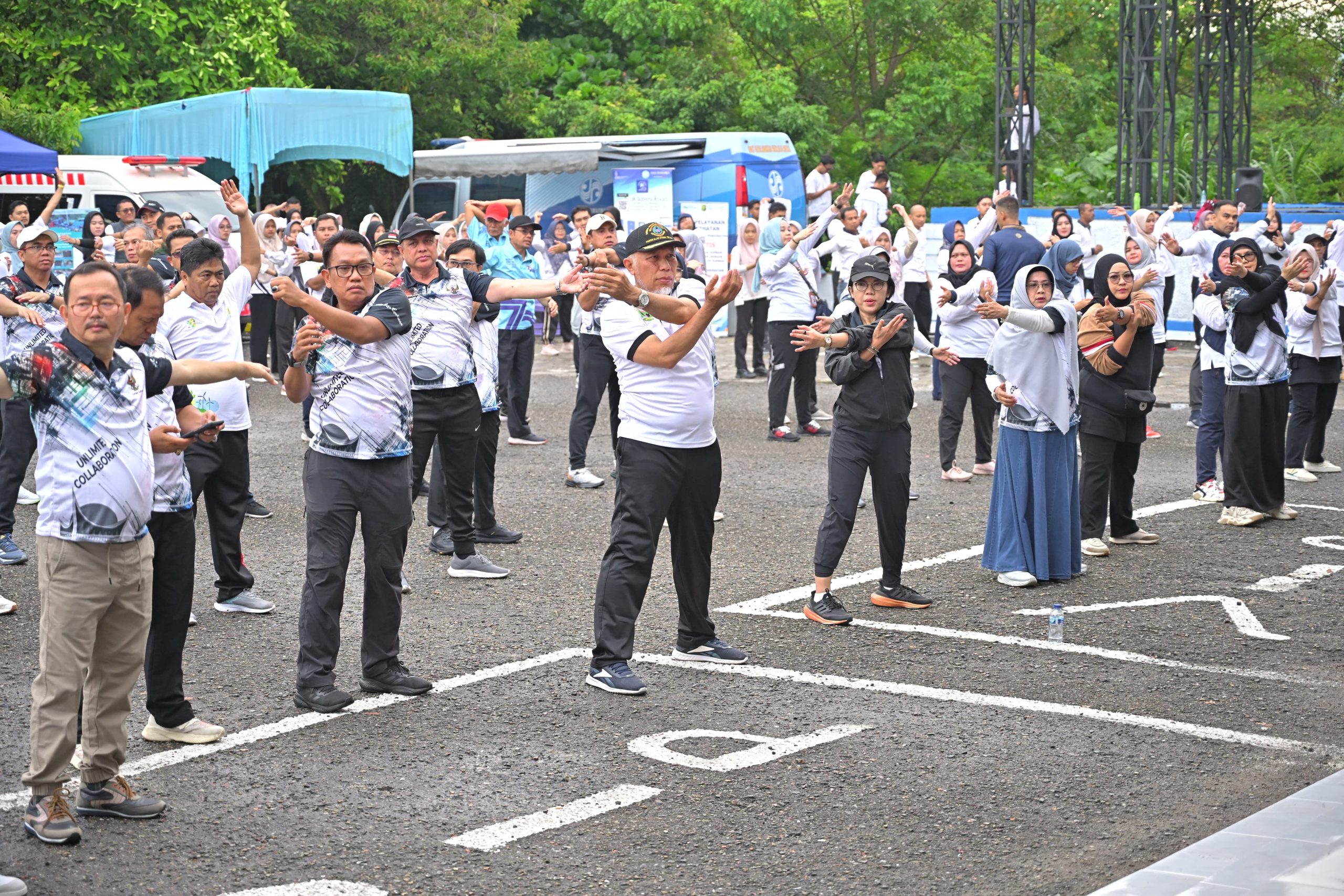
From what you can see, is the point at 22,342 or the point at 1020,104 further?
the point at 1020,104

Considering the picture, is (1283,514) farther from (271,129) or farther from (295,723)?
(271,129)

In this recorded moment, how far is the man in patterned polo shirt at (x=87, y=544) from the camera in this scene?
5.13 metres

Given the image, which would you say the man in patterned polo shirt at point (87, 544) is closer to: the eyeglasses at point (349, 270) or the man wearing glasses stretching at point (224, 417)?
the eyeglasses at point (349, 270)

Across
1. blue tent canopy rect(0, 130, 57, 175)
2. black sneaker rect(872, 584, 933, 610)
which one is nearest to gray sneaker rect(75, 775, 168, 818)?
black sneaker rect(872, 584, 933, 610)

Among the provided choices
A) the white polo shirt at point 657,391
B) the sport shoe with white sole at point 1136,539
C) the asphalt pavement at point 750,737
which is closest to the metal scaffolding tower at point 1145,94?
the sport shoe with white sole at point 1136,539

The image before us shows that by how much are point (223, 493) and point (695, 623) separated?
2.62 m

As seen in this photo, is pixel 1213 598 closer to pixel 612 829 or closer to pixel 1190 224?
pixel 612 829

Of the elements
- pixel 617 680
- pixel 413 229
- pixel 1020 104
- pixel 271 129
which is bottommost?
pixel 617 680

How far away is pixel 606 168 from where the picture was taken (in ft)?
81.1

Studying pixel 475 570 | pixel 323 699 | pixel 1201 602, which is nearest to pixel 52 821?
pixel 323 699

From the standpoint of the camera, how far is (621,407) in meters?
7.00

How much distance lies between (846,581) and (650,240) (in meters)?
2.87

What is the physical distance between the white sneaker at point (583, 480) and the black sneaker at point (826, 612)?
4.22 metres

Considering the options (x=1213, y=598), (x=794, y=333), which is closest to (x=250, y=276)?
(x=794, y=333)
